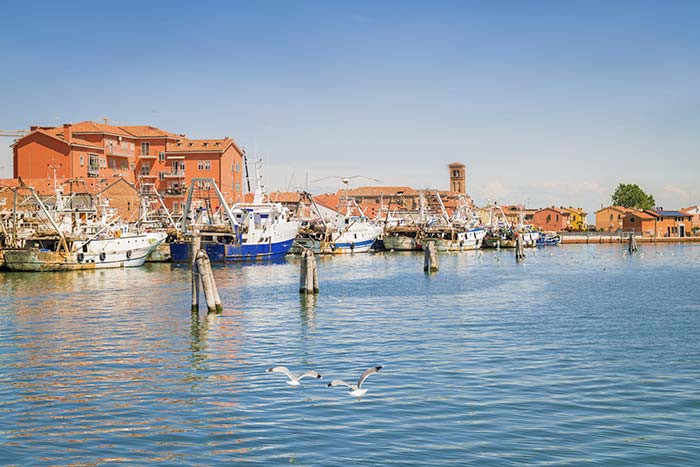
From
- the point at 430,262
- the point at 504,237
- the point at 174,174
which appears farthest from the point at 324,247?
the point at 504,237

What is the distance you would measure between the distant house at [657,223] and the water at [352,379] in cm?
13191

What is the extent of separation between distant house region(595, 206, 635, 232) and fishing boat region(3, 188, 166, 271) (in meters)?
127

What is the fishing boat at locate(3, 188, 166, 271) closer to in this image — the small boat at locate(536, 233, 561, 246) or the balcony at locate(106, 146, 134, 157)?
the balcony at locate(106, 146, 134, 157)

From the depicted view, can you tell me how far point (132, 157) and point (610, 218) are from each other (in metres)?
108

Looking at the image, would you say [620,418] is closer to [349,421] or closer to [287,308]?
[349,421]

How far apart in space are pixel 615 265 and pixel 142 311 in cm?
6101

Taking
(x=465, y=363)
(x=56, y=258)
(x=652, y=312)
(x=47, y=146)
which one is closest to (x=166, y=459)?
(x=465, y=363)

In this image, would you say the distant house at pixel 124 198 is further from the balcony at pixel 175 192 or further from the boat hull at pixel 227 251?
the boat hull at pixel 227 251

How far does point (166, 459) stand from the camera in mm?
16781

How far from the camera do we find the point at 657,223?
17388 centimetres

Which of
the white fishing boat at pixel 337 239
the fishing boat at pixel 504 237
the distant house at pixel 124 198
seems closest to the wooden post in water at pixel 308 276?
the white fishing boat at pixel 337 239

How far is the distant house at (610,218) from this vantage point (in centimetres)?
18088

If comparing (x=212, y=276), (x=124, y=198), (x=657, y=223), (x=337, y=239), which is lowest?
(x=212, y=276)

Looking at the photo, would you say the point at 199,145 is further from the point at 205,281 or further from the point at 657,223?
the point at 657,223
